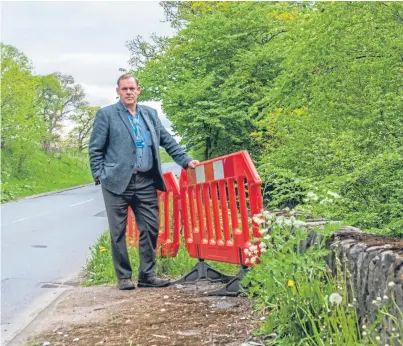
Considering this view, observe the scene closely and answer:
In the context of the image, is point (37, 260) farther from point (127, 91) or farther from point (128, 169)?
point (127, 91)

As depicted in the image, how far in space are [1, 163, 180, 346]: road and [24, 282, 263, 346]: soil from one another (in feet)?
1.77

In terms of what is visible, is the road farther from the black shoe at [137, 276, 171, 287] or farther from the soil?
the black shoe at [137, 276, 171, 287]

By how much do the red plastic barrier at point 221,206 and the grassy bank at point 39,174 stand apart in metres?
24.4

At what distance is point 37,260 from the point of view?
9445 mm

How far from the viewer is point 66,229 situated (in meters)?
14.6

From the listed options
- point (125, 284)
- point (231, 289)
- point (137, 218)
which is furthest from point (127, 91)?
point (231, 289)

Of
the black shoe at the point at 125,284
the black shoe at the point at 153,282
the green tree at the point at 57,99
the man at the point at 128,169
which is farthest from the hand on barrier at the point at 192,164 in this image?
the green tree at the point at 57,99

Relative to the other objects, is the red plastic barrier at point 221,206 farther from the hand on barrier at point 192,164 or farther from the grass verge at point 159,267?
the grass verge at point 159,267

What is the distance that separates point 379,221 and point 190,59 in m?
21.1

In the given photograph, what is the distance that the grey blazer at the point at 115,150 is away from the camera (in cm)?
583

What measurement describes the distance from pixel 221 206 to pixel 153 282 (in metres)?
1.02

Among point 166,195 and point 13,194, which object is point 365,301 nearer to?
point 166,195

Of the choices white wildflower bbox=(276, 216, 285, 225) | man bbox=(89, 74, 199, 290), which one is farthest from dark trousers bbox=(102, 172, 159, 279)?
white wildflower bbox=(276, 216, 285, 225)

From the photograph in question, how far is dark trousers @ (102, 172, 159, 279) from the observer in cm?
596
